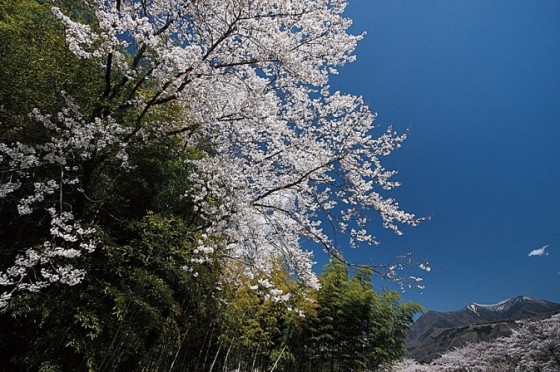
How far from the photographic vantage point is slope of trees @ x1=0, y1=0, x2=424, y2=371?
2848 mm

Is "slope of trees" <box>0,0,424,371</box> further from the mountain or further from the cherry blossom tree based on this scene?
the mountain

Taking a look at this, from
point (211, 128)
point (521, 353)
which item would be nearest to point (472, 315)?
point (521, 353)

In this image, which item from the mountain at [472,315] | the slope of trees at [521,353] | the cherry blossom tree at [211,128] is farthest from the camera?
the mountain at [472,315]

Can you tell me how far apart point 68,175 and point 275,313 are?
23.3ft

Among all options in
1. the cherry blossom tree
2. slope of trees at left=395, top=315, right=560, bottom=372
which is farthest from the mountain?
the cherry blossom tree

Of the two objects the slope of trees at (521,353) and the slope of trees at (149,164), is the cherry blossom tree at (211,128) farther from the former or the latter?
the slope of trees at (521,353)

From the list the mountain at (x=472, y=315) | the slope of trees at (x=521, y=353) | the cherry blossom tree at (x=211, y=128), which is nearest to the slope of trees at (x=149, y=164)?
the cherry blossom tree at (x=211, y=128)

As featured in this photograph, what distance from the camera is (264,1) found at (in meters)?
3.37

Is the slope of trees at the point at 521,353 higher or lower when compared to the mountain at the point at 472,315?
lower

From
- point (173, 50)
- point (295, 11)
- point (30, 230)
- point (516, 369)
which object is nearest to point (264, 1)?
point (295, 11)

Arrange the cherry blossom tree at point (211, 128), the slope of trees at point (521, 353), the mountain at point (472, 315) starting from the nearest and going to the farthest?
1. the cherry blossom tree at point (211, 128)
2. the slope of trees at point (521, 353)
3. the mountain at point (472, 315)

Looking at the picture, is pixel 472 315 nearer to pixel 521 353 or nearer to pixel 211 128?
pixel 521 353

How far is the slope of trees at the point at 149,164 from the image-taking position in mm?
2848

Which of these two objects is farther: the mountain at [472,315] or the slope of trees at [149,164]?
the mountain at [472,315]
